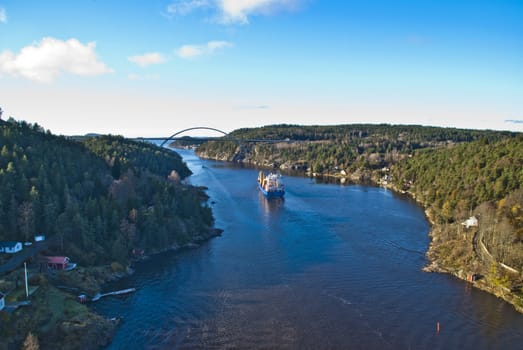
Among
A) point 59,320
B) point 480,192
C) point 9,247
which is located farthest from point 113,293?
point 480,192

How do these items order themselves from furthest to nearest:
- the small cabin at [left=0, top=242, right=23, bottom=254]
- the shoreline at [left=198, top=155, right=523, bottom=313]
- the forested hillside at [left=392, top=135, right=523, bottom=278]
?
the forested hillside at [left=392, top=135, right=523, bottom=278] < the small cabin at [left=0, top=242, right=23, bottom=254] < the shoreline at [left=198, top=155, right=523, bottom=313]

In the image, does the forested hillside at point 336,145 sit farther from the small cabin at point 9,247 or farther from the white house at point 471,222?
the small cabin at point 9,247

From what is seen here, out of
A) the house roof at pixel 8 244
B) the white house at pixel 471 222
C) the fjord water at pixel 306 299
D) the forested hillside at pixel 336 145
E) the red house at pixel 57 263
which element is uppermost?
the forested hillside at pixel 336 145

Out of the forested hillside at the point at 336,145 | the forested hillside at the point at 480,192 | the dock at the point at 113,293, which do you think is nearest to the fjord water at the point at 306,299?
the dock at the point at 113,293

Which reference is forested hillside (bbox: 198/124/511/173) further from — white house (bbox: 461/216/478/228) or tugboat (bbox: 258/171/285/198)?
white house (bbox: 461/216/478/228)

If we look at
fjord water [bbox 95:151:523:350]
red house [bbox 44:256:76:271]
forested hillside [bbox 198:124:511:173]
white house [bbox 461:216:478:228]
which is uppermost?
forested hillside [bbox 198:124:511:173]

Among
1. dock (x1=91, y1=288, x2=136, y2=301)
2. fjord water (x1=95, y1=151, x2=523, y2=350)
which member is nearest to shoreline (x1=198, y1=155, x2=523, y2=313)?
fjord water (x1=95, y1=151, x2=523, y2=350)
